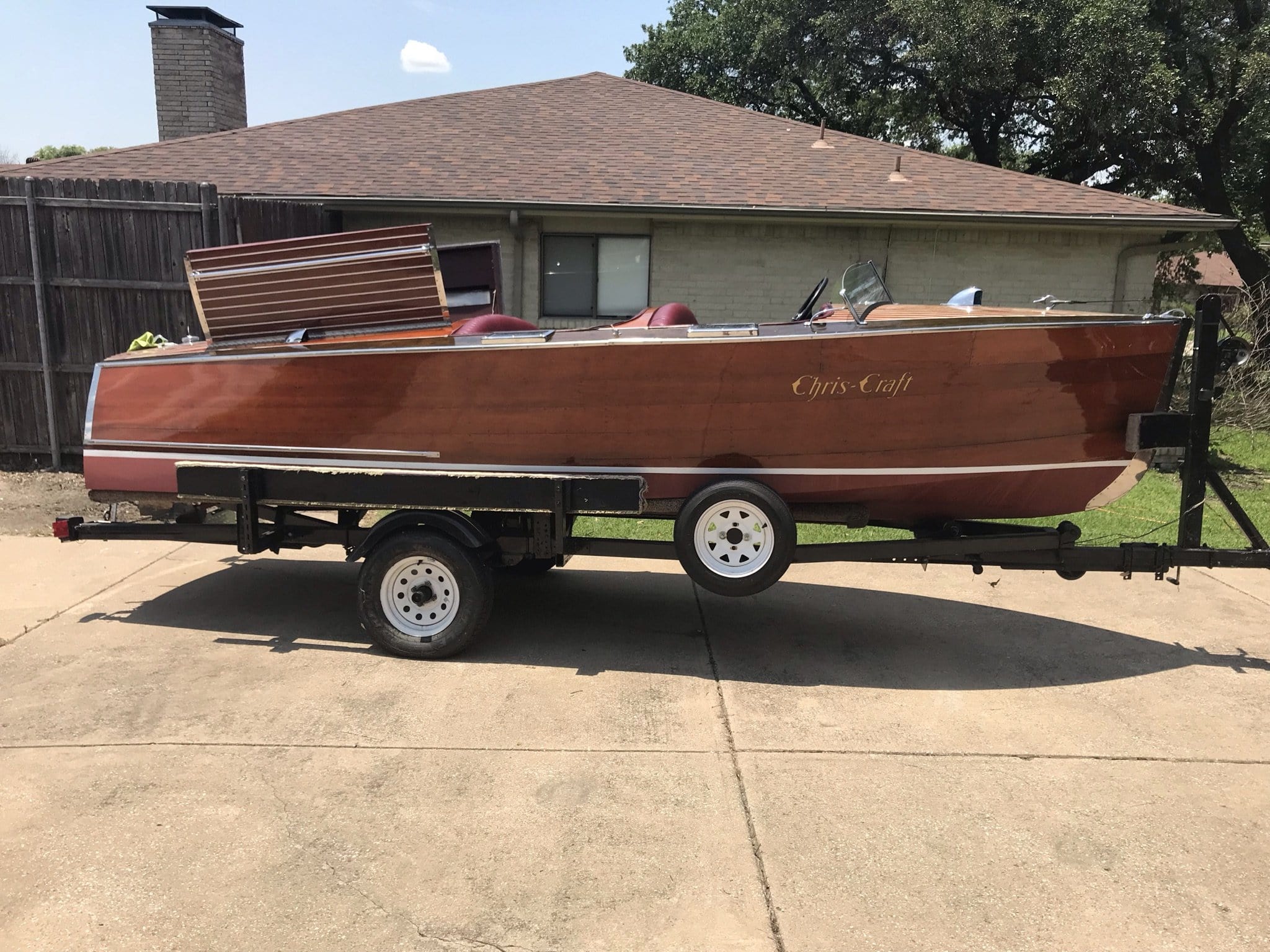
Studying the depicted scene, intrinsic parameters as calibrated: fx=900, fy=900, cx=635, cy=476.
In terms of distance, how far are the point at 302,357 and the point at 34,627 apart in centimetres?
239

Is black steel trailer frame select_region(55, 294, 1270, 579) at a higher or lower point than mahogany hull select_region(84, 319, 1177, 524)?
lower

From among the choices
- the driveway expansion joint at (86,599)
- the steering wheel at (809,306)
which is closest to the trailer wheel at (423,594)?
the driveway expansion joint at (86,599)

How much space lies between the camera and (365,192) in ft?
32.9

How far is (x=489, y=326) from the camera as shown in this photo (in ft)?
Answer: 16.1

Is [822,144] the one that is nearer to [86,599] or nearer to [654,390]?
[654,390]

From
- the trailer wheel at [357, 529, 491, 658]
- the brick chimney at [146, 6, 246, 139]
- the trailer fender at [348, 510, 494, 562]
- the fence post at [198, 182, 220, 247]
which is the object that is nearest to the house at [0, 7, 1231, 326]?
the fence post at [198, 182, 220, 247]

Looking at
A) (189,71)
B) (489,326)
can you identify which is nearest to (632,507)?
(489,326)

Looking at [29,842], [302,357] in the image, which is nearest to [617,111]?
[302,357]

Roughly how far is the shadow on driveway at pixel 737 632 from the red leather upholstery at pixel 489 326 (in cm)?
177

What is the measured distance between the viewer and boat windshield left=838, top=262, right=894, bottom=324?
4701mm

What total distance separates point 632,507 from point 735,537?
552mm

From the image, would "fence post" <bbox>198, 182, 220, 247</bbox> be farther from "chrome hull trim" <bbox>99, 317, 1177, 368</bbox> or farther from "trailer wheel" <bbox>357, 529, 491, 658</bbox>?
"trailer wheel" <bbox>357, 529, 491, 658</bbox>

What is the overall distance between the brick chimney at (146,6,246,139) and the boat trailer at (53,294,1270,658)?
12375 mm

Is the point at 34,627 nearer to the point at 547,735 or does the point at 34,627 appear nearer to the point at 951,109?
the point at 547,735
